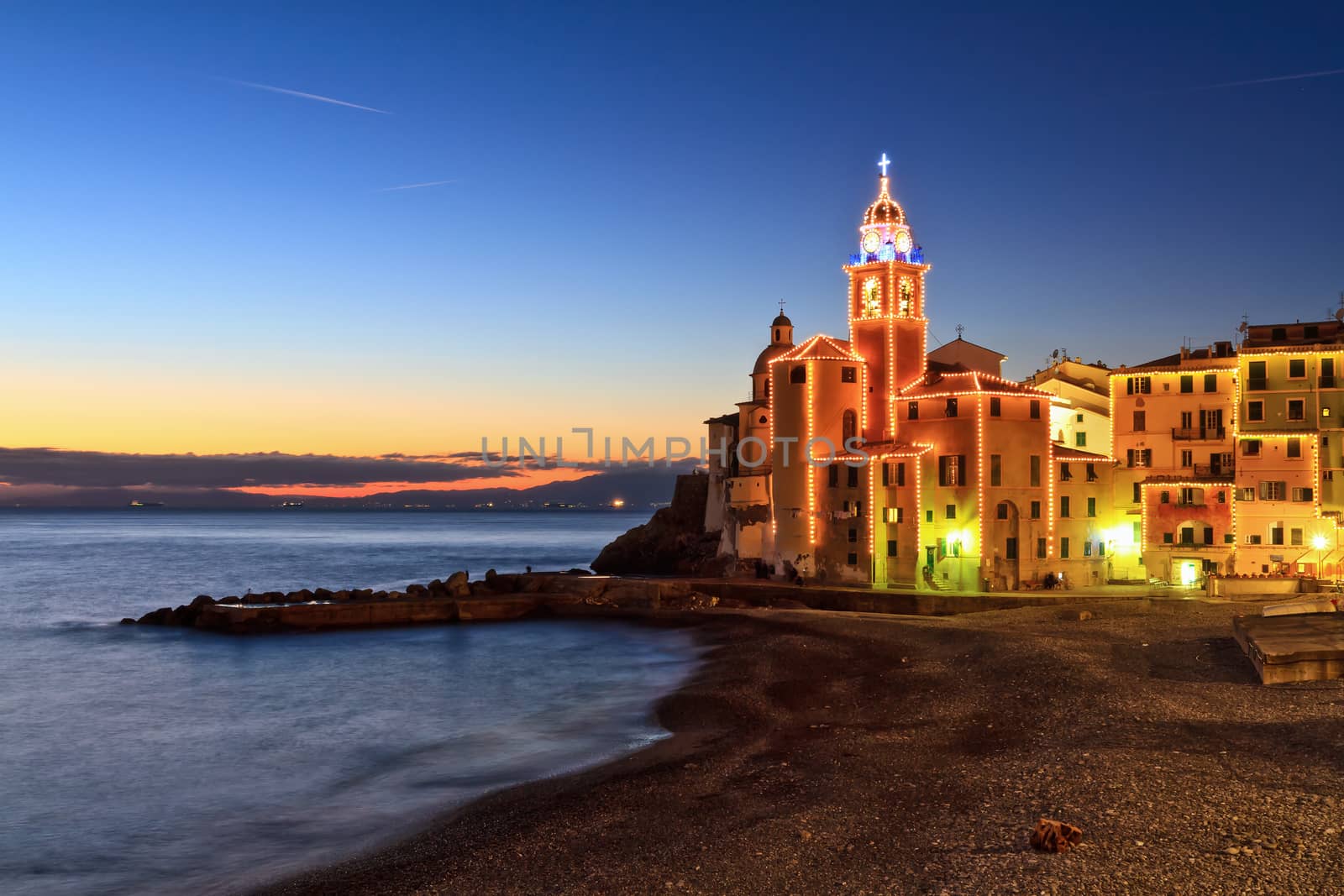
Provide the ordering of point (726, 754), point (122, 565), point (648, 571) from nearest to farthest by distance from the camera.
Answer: point (726, 754)
point (648, 571)
point (122, 565)

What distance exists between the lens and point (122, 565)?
113938 millimetres

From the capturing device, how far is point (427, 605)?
2338 inches

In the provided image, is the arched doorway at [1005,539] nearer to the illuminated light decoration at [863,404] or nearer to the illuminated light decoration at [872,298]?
the illuminated light decoration at [863,404]

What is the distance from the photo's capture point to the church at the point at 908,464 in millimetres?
52625

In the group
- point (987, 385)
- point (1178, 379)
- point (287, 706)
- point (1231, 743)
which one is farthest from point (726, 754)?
point (1178, 379)

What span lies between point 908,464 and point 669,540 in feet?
105

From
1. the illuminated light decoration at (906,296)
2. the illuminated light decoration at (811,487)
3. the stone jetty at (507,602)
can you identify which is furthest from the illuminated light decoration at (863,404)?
the stone jetty at (507,602)

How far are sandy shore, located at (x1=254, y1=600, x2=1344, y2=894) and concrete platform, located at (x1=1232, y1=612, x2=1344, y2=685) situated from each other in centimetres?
63

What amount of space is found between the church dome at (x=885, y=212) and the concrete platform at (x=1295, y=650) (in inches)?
1436

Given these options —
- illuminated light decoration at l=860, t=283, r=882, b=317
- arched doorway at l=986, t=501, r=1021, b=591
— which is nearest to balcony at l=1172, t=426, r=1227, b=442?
arched doorway at l=986, t=501, r=1021, b=591

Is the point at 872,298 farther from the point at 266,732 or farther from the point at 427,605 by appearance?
the point at 266,732

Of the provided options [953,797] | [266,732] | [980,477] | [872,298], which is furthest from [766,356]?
[953,797]

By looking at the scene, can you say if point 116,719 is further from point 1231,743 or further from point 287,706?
point 1231,743

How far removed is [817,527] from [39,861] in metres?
43.1
